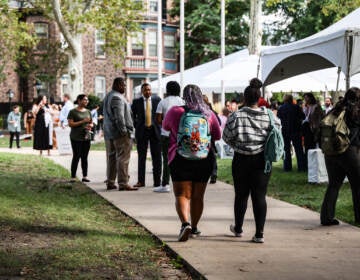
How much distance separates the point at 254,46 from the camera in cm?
2914

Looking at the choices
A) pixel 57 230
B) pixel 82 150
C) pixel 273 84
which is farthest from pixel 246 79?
pixel 57 230

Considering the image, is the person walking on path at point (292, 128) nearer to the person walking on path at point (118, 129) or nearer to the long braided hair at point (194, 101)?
the person walking on path at point (118, 129)

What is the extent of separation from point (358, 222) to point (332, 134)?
48.9 inches

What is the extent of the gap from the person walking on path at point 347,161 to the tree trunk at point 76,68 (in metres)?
26.3

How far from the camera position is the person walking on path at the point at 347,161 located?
30.2 ft

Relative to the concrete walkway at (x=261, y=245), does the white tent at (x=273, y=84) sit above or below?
above

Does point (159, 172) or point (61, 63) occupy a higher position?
point (61, 63)

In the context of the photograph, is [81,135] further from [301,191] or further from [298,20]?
[298,20]

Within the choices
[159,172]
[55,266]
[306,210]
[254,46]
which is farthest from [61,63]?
[55,266]

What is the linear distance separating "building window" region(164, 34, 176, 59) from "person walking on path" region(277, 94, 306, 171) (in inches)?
1605

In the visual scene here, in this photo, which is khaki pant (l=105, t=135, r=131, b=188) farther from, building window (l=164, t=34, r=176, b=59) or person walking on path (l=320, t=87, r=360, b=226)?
building window (l=164, t=34, r=176, b=59)

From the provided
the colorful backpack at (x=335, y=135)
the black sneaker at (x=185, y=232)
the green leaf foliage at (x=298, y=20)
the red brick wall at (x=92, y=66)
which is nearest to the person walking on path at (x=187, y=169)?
the black sneaker at (x=185, y=232)

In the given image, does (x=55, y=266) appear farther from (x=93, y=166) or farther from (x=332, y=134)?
(x=93, y=166)

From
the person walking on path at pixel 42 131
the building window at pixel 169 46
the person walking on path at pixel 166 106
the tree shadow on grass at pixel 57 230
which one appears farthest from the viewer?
the building window at pixel 169 46
